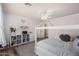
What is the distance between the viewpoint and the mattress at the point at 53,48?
1.25m

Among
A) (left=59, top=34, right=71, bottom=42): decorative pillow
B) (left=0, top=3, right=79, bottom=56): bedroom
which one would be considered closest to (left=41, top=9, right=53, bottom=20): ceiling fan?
(left=0, top=3, right=79, bottom=56): bedroom

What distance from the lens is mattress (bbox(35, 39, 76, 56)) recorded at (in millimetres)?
1254

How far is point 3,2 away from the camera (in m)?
1.23

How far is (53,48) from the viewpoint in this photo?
4.25 feet

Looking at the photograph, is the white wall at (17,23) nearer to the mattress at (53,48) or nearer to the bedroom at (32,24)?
the bedroom at (32,24)

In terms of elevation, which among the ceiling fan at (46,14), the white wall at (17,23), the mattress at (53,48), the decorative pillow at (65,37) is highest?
the ceiling fan at (46,14)

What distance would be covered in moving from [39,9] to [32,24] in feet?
0.73

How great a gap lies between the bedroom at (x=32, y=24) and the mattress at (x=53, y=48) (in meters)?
0.01

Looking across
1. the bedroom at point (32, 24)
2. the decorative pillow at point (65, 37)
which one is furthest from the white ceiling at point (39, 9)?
the decorative pillow at point (65, 37)

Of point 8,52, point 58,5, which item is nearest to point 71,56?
point 58,5

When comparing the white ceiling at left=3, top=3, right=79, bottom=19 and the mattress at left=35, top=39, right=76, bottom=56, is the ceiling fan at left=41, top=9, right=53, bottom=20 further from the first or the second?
the mattress at left=35, top=39, right=76, bottom=56

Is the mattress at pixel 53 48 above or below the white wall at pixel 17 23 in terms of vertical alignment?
below

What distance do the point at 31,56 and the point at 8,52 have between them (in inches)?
12.2

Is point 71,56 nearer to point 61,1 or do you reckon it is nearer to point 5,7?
point 61,1
